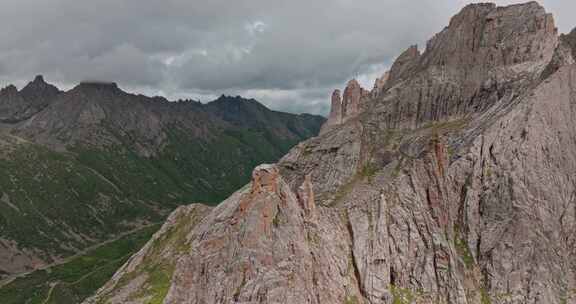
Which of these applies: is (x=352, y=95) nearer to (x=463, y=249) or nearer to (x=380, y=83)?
(x=380, y=83)

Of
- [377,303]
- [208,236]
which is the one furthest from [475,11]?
[208,236]

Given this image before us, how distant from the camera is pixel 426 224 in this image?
76.4 meters

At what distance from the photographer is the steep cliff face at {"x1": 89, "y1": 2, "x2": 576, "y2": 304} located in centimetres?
6438

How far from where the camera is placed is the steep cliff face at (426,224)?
2534 inches

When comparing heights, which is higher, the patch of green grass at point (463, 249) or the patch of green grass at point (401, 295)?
the patch of green grass at point (463, 249)

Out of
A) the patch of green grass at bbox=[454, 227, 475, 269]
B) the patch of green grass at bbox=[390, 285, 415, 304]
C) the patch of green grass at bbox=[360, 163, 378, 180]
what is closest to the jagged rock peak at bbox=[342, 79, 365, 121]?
the patch of green grass at bbox=[360, 163, 378, 180]

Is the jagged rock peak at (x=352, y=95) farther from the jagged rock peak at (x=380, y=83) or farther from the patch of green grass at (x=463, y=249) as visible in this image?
the patch of green grass at (x=463, y=249)

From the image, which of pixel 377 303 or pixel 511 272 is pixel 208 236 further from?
pixel 511 272

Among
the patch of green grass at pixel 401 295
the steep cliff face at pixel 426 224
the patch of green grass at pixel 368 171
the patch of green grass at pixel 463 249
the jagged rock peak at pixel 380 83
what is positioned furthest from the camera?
A: the jagged rock peak at pixel 380 83

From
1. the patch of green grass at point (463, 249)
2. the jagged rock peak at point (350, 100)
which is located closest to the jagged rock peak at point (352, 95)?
the jagged rock peak at point (350, 100)

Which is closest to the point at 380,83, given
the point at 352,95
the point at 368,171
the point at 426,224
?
the point at 352,95

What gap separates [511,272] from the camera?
73500 mm

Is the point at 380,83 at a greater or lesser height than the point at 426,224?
greater

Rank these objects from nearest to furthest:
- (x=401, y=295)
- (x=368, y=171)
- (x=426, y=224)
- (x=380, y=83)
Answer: (x=401, y=295), (x=426, y=224), (x=368, y=171), (x=380, y=83)
